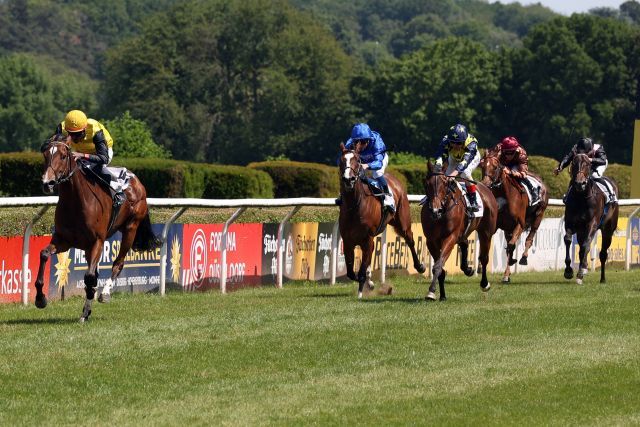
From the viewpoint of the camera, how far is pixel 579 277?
20.0 m

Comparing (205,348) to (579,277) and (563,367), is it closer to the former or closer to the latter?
(563,367)

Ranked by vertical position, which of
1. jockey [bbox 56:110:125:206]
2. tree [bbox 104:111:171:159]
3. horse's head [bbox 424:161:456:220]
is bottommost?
tree [bbox 104:111:171:159]

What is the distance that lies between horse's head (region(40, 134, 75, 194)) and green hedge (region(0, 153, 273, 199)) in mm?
19780

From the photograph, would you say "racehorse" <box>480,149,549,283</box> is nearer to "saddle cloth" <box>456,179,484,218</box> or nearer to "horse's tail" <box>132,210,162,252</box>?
"saddle cloth" <box>456,179,484,218</box>

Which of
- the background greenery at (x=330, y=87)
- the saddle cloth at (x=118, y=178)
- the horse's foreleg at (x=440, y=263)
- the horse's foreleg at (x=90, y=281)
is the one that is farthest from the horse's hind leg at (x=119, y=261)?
the background greenery at (x=330, y=87)

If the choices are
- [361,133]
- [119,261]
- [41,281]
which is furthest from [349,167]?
[41,281]

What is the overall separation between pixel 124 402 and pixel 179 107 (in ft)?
227

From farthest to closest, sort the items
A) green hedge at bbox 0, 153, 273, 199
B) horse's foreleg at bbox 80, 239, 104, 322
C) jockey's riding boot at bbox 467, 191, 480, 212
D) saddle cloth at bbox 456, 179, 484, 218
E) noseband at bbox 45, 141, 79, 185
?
green hedge at bbox 0, 153, 273, 199, jockey's riding boot at bbox 467, 191, 480, 212, saddle cloth at bbox 456, 179, 484, 218, horse's foreleg at bbox 80, 239, 104, 322, noseband at bbox 45, 141, 79, 185

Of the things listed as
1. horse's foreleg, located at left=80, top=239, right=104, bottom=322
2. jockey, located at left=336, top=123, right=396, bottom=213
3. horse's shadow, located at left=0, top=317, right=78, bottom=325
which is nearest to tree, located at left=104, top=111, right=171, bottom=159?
jockey, located at left=336, top=123, right=396, bottom=213

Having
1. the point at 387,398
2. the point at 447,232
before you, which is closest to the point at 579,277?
the point at 447,232

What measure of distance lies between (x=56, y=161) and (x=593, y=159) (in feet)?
33.0

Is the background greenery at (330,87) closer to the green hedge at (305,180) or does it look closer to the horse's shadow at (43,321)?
the green hedge at (305,180)

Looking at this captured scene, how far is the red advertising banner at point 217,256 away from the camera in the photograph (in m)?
17.5

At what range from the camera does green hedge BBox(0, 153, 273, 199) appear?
107 ft
